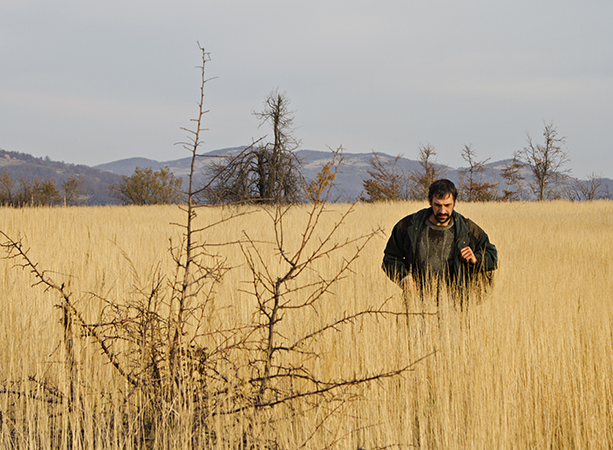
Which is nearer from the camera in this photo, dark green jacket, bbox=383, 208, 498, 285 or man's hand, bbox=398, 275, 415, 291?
man's hand, bbox=398, 275, 415, 291

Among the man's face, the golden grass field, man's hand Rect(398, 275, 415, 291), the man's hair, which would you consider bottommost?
the golden grass field

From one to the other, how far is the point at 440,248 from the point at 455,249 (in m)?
0.13

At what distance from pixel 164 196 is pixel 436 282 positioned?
121 ft

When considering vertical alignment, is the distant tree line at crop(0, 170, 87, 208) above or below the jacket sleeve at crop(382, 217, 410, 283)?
above

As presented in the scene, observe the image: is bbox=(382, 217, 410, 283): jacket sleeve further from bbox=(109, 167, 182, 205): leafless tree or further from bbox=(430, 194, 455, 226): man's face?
bbox=(109, 167, 182, 205): leafless tree

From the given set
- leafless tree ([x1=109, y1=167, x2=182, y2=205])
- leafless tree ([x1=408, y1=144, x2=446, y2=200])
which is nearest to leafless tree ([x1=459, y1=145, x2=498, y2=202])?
leafless tree ([x1=408, y1=144, x2=446, y2=200])

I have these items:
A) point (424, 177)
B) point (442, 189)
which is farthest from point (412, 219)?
point (424, 177)

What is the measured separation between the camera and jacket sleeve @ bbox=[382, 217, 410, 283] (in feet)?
13.4

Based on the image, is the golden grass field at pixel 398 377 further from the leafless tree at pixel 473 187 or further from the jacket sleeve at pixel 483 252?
the leafless tree at pixel 473 187

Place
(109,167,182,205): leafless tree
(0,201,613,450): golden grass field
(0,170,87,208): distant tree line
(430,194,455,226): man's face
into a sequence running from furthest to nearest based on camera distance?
(109,167,182,205): leafless tree < (0,170,87,208): distant tree line < (430,194,455,226): man's face < (0,201,613,450): golden grass field

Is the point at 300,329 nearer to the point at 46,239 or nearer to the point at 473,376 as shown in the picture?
the point at 473,376

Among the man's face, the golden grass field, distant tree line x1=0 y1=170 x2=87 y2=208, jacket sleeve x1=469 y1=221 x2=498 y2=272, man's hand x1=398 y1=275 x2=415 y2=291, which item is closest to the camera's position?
the golden grass field

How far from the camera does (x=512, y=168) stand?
3991cm

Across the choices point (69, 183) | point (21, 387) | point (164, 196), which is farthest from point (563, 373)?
point (69, 183)
